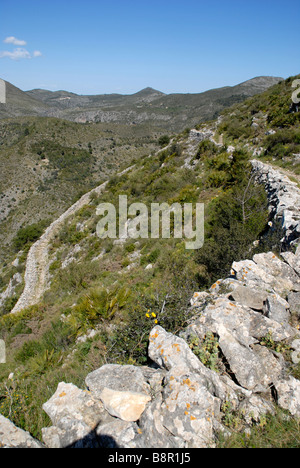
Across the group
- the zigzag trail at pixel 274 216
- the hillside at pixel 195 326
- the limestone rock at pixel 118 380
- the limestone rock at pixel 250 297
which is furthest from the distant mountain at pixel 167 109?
the limestone rock at pixel 118 380

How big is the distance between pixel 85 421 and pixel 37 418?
84 cm

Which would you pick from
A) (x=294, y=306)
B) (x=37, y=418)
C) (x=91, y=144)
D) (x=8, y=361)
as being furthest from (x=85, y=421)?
(x=91, y=144)

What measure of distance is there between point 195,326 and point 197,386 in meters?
0.97

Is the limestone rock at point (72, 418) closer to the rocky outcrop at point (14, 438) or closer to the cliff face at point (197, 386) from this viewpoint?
the cliff face at point (197, 386)

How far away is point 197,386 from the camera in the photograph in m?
2.27

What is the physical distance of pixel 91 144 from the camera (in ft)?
200

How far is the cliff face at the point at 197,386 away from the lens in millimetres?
2080

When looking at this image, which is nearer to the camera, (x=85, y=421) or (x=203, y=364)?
(x=85, y=421)

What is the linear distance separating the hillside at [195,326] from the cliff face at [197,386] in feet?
0.04

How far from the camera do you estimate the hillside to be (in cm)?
230

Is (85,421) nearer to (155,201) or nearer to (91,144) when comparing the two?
(155,201)

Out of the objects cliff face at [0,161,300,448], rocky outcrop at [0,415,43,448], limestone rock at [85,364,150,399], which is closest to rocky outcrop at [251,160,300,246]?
cliff face at [0,161,300,448]

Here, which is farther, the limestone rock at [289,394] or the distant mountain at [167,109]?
the distant mountain at [167,109]

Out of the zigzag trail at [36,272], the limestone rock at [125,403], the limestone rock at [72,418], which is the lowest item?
the zigzag trail at [36,272]
